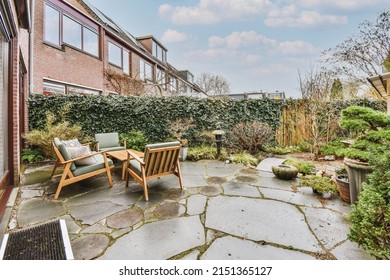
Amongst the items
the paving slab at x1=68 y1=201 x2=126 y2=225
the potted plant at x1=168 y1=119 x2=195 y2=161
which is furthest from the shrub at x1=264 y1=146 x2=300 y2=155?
the paving slab at x1=68 y1=201 x2=126 y2=225

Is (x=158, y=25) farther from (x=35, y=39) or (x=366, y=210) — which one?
(x=35, y=39)

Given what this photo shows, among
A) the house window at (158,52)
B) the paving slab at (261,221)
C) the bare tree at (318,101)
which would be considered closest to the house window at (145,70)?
the house window at (158,52)

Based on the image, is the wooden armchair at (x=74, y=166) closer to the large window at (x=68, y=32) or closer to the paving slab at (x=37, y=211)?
the paving slab at (x=37, y=211)

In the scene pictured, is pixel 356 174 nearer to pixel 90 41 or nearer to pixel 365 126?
pixel 365 126

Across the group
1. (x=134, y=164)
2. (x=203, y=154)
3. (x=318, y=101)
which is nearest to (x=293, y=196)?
(x=134, y=164)

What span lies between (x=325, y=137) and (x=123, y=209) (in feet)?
23.1

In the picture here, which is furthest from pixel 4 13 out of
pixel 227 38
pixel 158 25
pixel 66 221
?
pixel 227 38

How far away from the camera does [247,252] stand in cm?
179

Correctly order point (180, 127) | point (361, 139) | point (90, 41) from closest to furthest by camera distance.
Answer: point (361, 139)
point (180, 127)
point (90, 41)

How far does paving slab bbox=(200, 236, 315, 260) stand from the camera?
5.71 feet

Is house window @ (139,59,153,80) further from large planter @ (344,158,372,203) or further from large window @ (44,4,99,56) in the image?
large planter @ (344,158,372,203)

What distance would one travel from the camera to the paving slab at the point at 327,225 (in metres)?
1.98

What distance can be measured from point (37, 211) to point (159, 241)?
70.3 inches

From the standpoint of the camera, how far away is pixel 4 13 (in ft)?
8.29
